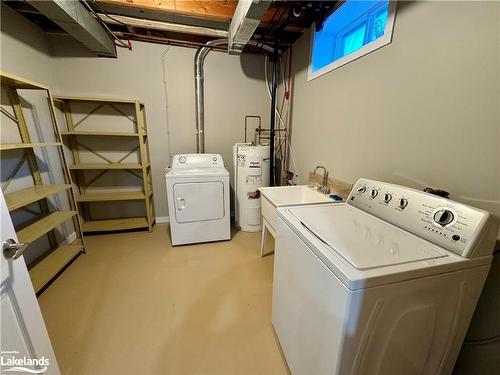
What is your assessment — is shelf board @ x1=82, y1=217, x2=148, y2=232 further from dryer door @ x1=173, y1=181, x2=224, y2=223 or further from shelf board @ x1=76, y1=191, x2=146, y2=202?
dryer door @ x1=173, y1=181, x2=224, y2=223

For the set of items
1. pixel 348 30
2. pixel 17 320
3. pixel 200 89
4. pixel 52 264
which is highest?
pixel 348 30

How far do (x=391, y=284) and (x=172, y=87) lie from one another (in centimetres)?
305

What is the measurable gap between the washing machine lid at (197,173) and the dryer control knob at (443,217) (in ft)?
6.31

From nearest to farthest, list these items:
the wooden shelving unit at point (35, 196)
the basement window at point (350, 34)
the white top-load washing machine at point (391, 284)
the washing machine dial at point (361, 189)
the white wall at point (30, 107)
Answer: the white top-load washing machine at point (391, 284), the washing machine dial at point (361, 189), the basement window at point (350, 34), the wooden shelving unit at point (35, 196), the white wall at point (30, 107)

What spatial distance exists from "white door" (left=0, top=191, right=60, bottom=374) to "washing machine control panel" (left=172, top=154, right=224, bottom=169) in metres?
1.92

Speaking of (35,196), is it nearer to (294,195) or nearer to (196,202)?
Answer: (196,202)

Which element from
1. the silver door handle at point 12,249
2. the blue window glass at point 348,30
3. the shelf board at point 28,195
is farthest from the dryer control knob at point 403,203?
the shelf board at point 28,195

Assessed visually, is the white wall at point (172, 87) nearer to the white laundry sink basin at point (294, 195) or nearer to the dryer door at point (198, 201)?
the dryer door at point (198, 201)

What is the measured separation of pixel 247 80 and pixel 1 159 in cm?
268

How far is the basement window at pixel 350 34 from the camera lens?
1384 mm

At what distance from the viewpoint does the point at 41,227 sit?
1.84m

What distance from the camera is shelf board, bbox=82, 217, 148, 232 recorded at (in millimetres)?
2734

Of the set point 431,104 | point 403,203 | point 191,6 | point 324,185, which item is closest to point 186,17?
point 191,6

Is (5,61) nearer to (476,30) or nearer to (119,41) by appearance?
(119,41)
